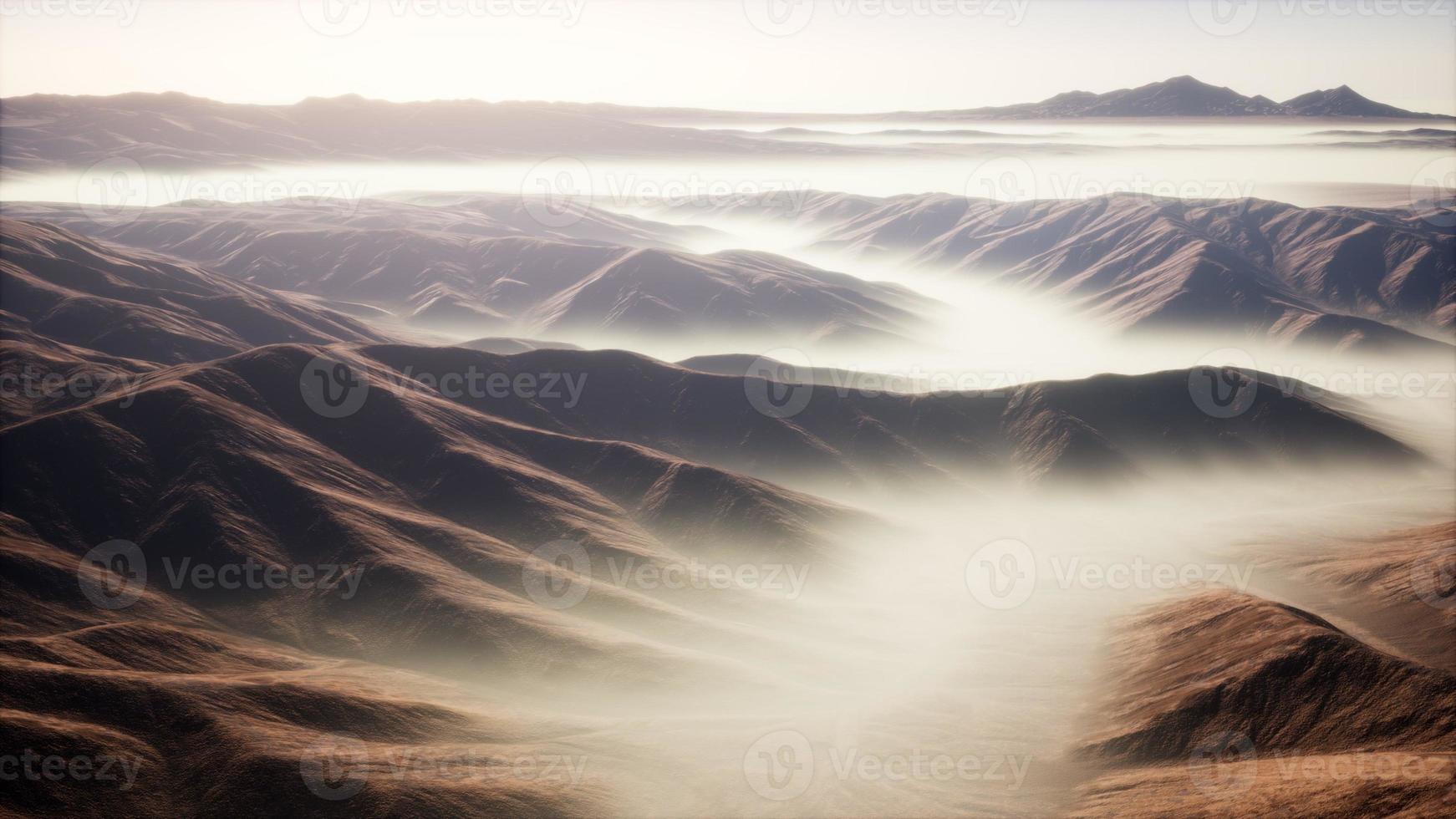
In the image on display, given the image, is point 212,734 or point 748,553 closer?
point 212,734

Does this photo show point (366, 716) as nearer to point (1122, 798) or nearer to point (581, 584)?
point (581, 584)

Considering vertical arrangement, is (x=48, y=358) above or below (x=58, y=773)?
above

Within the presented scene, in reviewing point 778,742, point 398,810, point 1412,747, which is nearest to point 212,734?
point 398,810

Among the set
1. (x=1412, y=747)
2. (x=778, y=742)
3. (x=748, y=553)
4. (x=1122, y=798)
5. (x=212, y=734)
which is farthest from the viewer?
(x=748, y=553)

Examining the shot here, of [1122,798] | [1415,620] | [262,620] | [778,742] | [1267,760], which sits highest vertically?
[1415,620]

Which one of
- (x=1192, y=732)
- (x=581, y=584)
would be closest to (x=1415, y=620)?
(x=1192, y=732)

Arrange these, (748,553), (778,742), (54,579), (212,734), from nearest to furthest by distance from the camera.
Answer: (212,734) → (778,742) → (54,579) → (748,553)

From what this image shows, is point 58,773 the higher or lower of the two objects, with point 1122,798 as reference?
lower

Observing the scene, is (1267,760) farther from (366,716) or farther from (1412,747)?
(366,716)

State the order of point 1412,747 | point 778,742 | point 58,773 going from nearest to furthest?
1. point 58,773
2. point 1412,747
3. point 778,742
